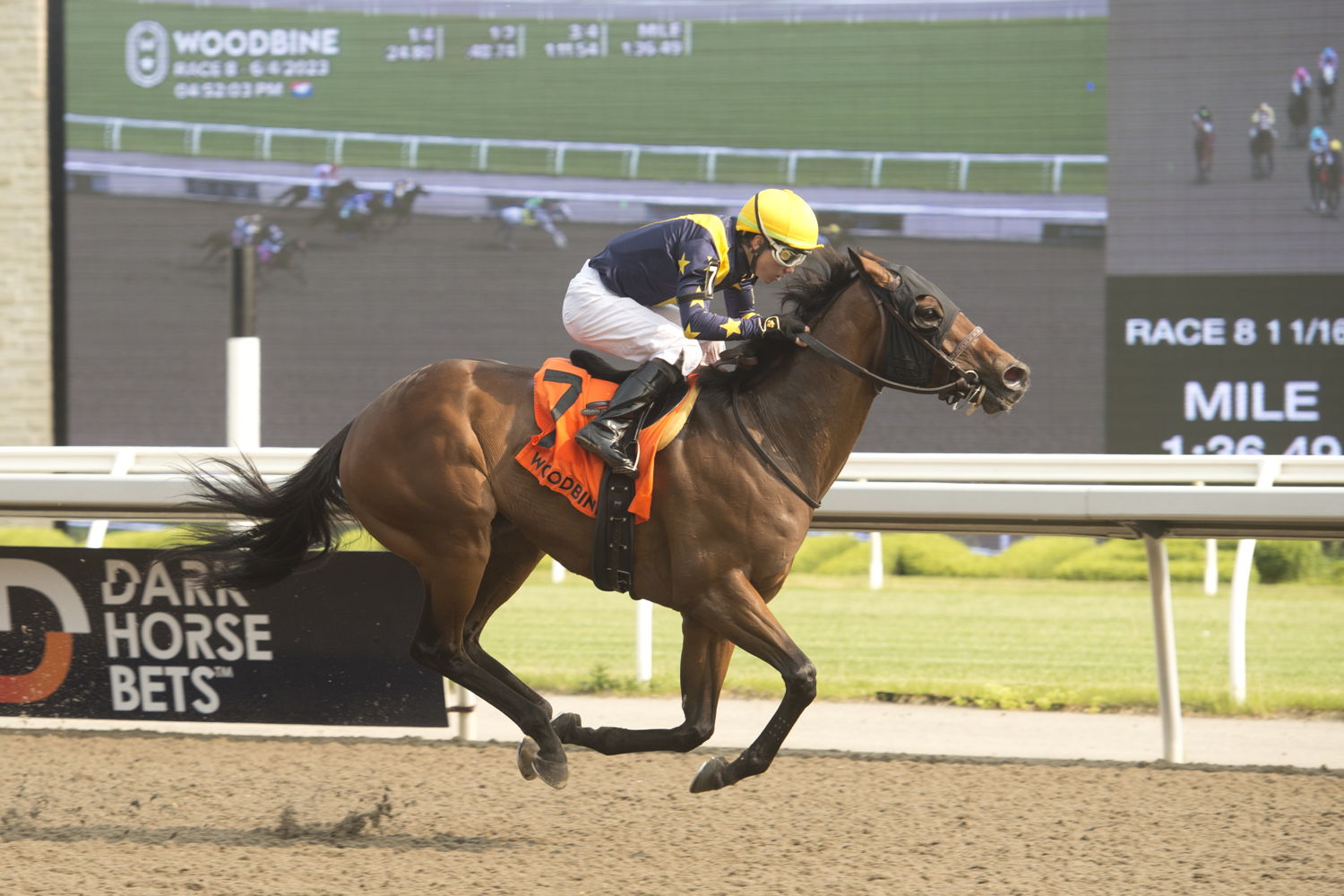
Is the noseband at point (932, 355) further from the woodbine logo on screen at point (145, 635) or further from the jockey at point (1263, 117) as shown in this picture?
→ the jockey at point (1263, 117)

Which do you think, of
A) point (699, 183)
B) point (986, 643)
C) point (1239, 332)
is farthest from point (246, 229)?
point (1239, 332)

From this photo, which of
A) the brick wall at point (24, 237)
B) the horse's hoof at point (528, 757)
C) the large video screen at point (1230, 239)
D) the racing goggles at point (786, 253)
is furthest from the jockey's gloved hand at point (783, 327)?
the brick wall at point (24, 237)

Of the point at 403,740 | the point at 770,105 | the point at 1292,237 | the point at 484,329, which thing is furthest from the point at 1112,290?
the point at 403,740

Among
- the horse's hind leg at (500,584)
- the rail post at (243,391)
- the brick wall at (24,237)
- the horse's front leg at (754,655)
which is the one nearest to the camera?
the horse's front leg at (754,655)

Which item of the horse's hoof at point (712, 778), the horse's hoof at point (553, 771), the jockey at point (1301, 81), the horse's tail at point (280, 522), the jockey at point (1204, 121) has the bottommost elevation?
the horse's hoof at point (553, 771)

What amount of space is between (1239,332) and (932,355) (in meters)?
7.32

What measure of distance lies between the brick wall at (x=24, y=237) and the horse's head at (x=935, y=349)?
34.2 feet

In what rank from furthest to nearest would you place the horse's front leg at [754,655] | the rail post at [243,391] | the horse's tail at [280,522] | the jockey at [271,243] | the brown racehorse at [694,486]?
the jockey at [271,243] → the rail post at [243,391] → the horse's tail at [280,522] → the brown racehorse at [694,486] → the horse's front leg at [754,655]

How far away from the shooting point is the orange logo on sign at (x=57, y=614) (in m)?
5.55

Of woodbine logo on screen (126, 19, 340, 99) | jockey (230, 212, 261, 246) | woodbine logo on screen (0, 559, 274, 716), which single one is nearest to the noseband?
woodbine logo on screen (0, 559, 274, 716)

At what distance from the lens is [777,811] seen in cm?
444

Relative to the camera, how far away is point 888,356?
3.96 m

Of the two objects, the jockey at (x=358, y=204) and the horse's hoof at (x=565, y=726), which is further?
the jockey at (x=358, y=204)

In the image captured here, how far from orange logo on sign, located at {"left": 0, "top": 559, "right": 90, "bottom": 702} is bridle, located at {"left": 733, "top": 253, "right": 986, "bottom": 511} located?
3.00m
